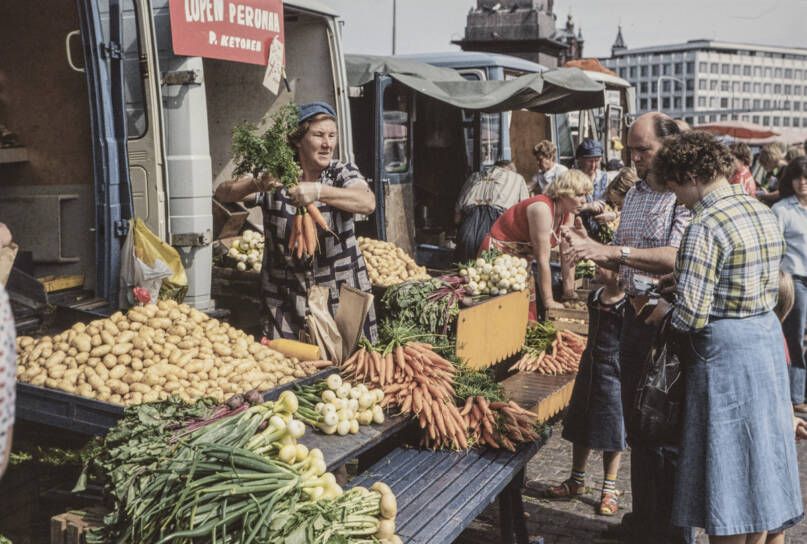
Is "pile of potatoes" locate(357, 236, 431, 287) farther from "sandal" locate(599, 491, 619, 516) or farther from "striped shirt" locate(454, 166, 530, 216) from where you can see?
"sandal" locate(599, 491, 619, 516)

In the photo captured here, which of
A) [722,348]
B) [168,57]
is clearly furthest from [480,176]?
[722,348]

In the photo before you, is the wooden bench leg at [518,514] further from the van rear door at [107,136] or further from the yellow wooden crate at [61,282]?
the yellow wooden crate at [61,282]

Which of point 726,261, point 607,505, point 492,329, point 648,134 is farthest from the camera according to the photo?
point 492,329

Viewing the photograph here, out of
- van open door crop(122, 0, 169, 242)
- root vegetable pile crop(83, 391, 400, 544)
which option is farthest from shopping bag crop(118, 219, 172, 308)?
root vegetable pile crop(83, 391, 400, 544)

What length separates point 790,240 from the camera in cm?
705

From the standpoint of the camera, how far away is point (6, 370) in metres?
1.47

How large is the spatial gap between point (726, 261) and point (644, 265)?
753mm

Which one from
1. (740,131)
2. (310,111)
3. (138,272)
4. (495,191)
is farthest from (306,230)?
(740,131)

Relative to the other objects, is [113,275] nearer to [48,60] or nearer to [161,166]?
[161,166]

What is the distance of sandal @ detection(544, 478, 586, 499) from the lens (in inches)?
202

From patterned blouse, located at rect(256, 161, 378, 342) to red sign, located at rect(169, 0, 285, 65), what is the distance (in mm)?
1275

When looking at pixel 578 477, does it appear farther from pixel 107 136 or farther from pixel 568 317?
pixel 107 136

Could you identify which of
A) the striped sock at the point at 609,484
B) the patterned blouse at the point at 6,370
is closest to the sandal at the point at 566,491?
the striped sock at the point at 609,484

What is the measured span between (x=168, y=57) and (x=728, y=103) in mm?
139870
